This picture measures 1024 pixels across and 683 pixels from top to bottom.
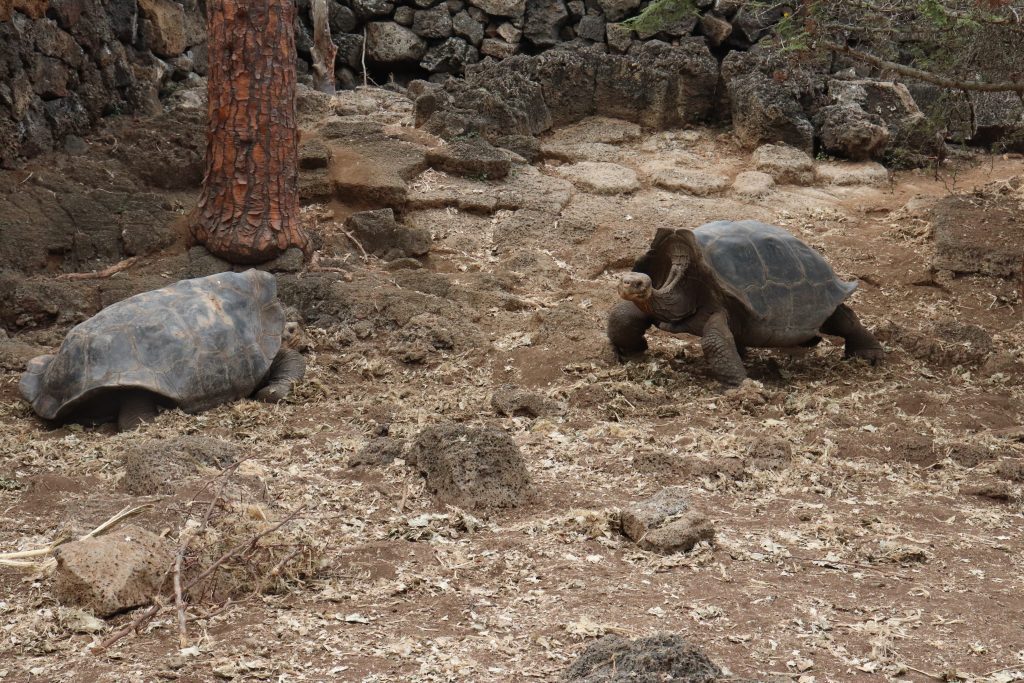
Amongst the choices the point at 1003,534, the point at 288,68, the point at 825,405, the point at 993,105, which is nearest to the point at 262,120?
the point at 288,68

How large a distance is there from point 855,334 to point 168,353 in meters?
3.89

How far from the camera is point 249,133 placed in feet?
23.5

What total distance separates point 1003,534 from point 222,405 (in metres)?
3.75

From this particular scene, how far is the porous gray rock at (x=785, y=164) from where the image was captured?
10023mm

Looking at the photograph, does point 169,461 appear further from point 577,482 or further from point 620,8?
point 620,8

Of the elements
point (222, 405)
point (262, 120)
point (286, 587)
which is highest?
point (262, 120)

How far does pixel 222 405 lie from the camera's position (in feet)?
18.7

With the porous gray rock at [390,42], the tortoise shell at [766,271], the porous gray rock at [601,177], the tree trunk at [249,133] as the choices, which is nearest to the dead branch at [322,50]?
the porous gray rock at [390,42]

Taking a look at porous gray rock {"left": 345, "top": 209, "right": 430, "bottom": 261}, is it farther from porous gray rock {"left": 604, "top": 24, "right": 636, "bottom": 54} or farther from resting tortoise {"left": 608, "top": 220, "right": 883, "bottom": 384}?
porous gray rock {"left": 604, "top": 24, "right": 636, "bottom": 54}

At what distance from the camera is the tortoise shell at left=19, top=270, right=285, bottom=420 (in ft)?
17.5

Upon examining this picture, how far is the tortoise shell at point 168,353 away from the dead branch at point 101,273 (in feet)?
4.97

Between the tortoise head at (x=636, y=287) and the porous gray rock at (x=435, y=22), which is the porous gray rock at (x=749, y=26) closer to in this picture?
the porous gray rock at (x=435, y=22)

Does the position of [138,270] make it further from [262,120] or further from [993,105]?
[993,105]

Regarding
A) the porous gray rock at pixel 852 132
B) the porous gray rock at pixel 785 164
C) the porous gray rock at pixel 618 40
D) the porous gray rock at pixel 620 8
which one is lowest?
the porous gray rock at pixel 785 164
